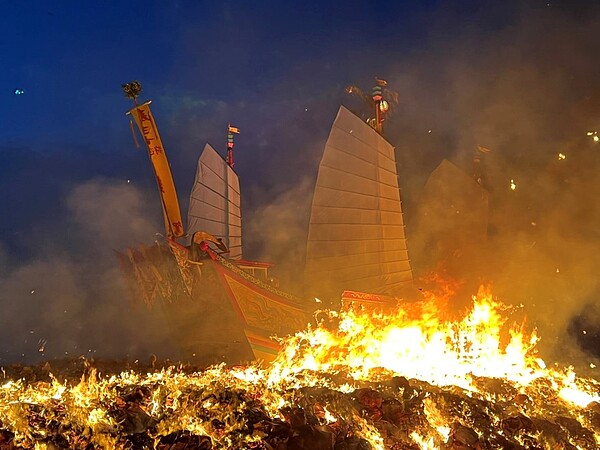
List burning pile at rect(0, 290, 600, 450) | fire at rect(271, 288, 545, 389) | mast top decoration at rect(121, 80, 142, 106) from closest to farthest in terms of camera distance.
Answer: burning pile at rect(0, 290, 600, 450) < fire at rect(271, 288, 545, 389) < mast top decoration at rect(121, 80, 142, 106)

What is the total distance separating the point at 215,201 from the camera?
14.5 meters

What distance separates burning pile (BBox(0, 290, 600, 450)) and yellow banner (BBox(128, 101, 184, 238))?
482 centimetres

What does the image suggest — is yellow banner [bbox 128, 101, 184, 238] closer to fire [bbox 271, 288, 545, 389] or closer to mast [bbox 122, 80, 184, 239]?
mast [bbox 122, 80, 184, 239]

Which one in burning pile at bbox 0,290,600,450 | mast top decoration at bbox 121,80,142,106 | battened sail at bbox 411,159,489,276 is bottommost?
burning pile at bbox 0,290,600,450

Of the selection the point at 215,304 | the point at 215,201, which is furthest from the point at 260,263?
the point at 215,201

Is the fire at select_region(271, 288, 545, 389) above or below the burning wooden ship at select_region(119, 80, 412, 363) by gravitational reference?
below

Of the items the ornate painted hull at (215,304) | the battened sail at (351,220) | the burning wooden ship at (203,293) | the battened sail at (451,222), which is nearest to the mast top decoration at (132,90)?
the burning wooden ship at (203,293)

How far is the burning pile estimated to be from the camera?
413 cm

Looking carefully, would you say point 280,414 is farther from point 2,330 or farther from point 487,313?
point 2,330

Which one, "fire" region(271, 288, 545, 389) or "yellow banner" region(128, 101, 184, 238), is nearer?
"fire" region(271, 288, 545, 389)

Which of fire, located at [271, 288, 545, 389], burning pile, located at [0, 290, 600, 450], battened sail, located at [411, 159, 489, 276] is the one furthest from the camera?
battened sail, located at [411, 159, 489, 276]

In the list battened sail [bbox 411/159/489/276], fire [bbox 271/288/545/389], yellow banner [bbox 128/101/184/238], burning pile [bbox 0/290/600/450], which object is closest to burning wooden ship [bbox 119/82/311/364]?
yellow banner [bbox 128/101/184/238]

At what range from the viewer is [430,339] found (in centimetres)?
886

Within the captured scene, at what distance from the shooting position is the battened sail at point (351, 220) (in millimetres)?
12047
